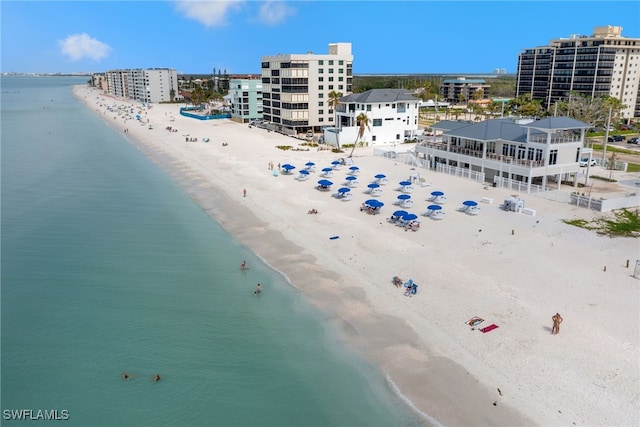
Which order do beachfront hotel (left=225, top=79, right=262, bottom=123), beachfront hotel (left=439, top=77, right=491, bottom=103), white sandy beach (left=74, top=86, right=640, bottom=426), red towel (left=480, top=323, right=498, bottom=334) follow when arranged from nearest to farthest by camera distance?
white sandy beach (left=74, top=86, right=640, bottom=426)
red towel (left=480, top=323, right=498, bottom=334)
beachfront hotel (left=225, top=79, right=262, bottom=123)
beachfront hotel (left=439, top=77, right=491, bottom=103)

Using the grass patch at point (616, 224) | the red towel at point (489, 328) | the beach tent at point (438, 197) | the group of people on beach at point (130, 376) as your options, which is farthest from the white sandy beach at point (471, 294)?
the group of people on beach at point (130, 376)

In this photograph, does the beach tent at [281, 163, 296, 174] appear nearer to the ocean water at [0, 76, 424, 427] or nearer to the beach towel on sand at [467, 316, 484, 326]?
the ocean water at [0, 76, 424, 427]

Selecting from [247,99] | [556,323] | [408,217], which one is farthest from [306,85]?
[556,323]

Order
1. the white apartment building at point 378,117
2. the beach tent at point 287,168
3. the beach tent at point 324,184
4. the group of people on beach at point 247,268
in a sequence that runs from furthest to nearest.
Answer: the white apartment building at point 378,117 → the beach tent at point 287,168 → the beach tent at point 324,184 → the group of people on beach at point 247,268

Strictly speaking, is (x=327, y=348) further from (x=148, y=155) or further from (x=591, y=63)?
(x=591, y=63)

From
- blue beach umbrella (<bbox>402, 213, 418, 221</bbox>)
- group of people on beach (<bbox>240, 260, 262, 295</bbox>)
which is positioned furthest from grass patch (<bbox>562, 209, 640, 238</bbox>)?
group of people on beach (<bbox>240, 260, 262, 295</bbox>)

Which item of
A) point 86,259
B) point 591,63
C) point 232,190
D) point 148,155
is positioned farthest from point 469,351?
point 591,63

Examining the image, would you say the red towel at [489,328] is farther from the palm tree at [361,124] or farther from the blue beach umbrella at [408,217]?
the palm tree at [361,124]
